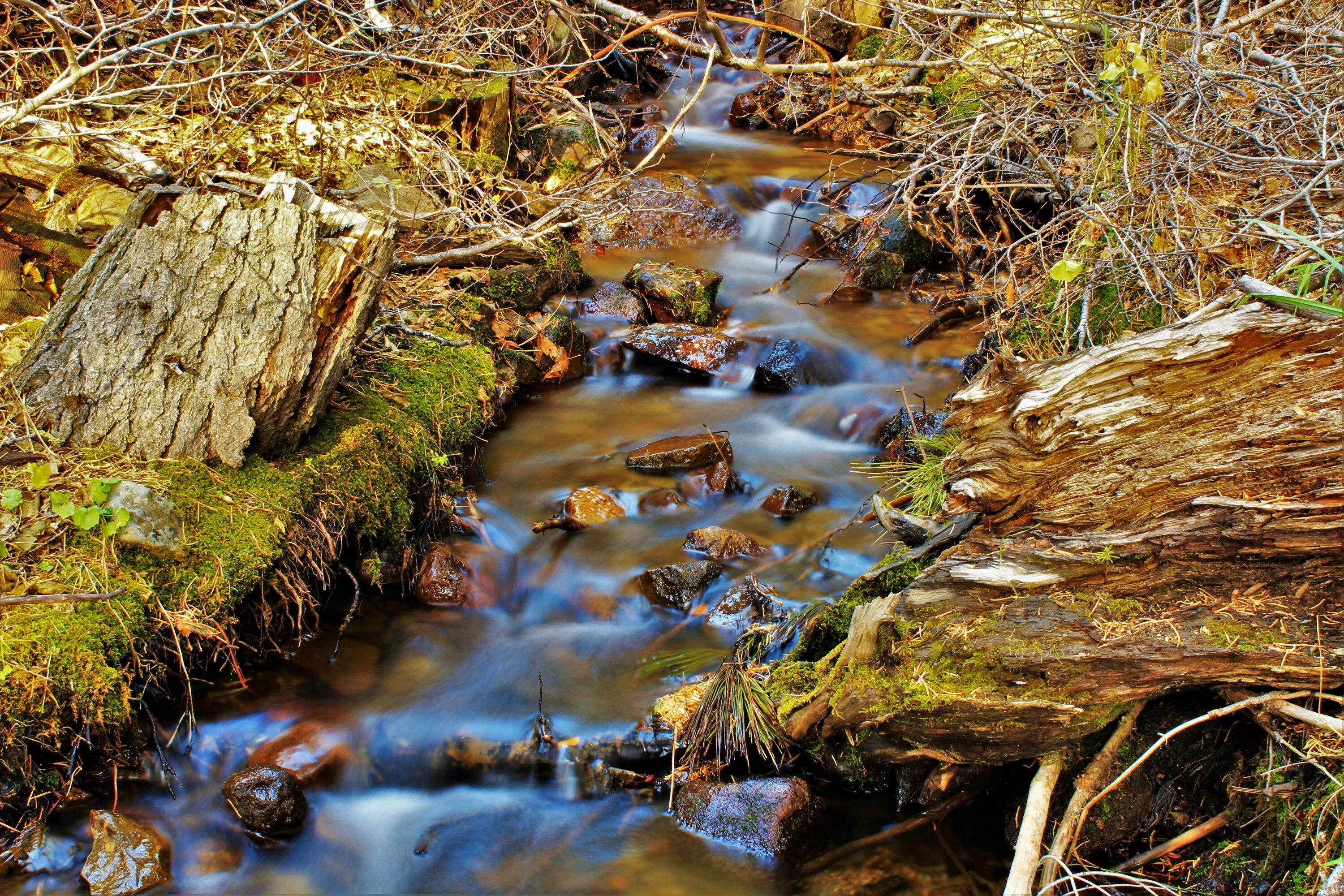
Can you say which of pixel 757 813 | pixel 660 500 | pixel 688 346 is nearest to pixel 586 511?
pixel 660 500

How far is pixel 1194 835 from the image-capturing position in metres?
2.61

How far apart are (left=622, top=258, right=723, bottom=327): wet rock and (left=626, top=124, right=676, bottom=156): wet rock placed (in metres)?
3.28

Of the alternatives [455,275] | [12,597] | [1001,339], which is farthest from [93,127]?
[1001,339]

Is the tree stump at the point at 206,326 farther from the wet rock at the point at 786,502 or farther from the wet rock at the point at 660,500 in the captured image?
the wet rock at the point at 786,502

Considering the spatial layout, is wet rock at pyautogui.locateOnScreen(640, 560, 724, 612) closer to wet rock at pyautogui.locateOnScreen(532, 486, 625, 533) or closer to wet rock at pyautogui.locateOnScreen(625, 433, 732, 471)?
wet rock at pyautogui.locateOnScreen(532, 486, 625, 533)

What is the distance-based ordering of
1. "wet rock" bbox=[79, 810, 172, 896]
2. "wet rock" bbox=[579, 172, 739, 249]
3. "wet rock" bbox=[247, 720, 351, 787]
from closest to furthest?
"wet rock" bbox=[79, 810, 172, 896], "wet rock" bbox=[247, 720, 351, 787], "wet rock" bbox=[579, 172, 739, 249]

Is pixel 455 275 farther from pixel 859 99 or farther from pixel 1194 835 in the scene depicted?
pixel 1194 835

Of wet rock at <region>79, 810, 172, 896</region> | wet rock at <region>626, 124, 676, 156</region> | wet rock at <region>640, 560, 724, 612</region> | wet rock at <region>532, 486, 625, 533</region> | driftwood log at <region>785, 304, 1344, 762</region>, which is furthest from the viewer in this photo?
wet rock at <region>626, 124, 676, 156</region>

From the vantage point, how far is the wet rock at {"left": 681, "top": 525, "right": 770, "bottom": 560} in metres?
4.88

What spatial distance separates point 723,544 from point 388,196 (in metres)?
3.51

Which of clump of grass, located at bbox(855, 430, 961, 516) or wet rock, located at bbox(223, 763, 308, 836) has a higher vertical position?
clump of grass, located at bbox(855, 430, 961, 516)

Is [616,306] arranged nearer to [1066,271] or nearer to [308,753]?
[308,753]

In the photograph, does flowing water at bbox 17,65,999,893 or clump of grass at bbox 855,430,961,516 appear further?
clump of grass at bbox 855,430,961,516

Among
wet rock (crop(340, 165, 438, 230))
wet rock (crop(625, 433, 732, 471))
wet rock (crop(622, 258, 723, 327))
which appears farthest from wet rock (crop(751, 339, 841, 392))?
wet rock (crop(340, 165, 438, 230))
